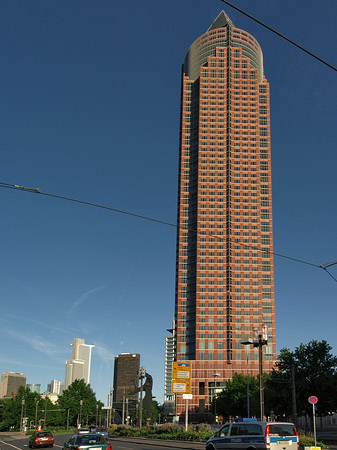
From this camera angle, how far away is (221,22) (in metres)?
194

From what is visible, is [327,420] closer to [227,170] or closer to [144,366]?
[144,366]

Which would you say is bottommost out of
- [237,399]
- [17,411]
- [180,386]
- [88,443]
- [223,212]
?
[17,411]

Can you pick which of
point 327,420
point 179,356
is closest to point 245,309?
point 179,356

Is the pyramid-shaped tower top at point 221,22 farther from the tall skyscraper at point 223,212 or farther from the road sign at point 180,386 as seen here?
the road sign at point 180,386

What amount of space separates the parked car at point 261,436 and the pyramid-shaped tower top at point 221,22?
189099 mm

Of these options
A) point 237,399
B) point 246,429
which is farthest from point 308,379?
point 237,399

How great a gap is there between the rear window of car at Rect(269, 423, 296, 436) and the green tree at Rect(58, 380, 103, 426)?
86.4 meters

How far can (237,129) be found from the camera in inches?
6796

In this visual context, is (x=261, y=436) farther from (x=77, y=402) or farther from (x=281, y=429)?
(x=77, y=402)

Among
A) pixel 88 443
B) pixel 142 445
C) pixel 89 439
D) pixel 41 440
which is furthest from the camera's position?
pixel 41 440

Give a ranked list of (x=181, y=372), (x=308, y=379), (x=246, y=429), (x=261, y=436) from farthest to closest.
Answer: (x=308, y=379) < (x=181, y=372) < (x=246, y=429) < (x=261, y=436)

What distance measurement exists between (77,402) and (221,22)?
157 meters

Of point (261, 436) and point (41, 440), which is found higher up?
point (261, 436)

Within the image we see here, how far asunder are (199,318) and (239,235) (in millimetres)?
30581
